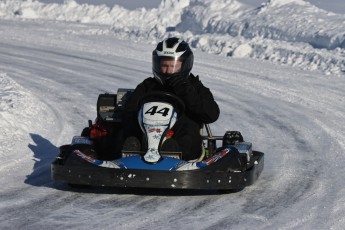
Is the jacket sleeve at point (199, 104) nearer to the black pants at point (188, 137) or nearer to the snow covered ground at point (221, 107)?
the black pants at point (188, 137)

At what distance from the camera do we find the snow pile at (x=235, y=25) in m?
24.4

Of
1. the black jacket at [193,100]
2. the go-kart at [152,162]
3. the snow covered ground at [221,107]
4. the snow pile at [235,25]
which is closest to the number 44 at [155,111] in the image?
the go-kart at [152,162]

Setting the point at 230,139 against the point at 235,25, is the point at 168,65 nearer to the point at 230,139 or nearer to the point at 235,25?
the point at 230,139

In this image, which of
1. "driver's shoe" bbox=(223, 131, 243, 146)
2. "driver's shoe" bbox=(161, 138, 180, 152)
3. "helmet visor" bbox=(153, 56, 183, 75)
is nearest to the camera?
"driver's shoe" bbox=(161, 138, 180, 152)

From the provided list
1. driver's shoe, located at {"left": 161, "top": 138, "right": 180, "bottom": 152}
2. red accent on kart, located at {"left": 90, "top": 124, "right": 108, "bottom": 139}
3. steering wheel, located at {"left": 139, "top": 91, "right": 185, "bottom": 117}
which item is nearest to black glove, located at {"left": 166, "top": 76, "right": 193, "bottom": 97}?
steering wheel, located at {"left": 139, "top": 91, "right": 185, "bottom": 117}

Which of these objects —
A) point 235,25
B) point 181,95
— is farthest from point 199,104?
point 235,25

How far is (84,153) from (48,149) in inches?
93.0

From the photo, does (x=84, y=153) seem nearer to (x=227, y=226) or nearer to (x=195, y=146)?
(x=195, y=146)

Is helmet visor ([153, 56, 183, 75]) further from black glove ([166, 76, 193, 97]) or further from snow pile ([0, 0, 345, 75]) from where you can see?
snow pile ([0, 0, 345, 75])

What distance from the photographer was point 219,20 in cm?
3534

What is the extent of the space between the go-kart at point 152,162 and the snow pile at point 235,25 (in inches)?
511

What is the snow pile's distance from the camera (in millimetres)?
24375

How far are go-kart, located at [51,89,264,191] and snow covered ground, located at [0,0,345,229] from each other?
178 mm

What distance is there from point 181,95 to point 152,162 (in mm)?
1037
